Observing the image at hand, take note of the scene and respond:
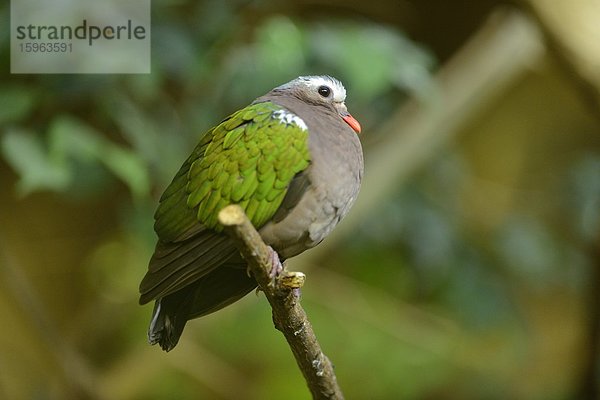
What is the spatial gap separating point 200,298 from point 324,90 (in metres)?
0.43

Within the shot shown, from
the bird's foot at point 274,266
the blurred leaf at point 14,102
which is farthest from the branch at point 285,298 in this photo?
the blurred leaf at point 14,102

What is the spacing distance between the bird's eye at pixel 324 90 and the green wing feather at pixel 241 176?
0.60 feet

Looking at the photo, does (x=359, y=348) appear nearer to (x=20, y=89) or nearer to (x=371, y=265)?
(x=371, y=265)

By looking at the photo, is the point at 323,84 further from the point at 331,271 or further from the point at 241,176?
the point at 331,271

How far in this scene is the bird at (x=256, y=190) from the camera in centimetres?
125

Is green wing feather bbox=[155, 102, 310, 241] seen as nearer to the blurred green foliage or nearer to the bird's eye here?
the bird's eye

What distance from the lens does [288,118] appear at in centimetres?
132

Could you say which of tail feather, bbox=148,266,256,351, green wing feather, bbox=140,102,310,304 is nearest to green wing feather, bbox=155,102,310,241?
green wing feather, bbox=140,102,310,304

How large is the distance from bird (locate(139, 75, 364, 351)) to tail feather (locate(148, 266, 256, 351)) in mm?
75

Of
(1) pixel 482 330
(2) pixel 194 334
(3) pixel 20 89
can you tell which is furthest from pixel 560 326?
(3) pixel 20 89

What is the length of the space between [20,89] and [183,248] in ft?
3.37

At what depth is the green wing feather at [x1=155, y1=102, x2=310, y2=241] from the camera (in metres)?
1.26

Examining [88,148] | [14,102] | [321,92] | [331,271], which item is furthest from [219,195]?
[331,271]

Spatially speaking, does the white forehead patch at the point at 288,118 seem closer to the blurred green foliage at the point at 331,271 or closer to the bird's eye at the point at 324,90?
→ the bird's eye at the point at 324,90
